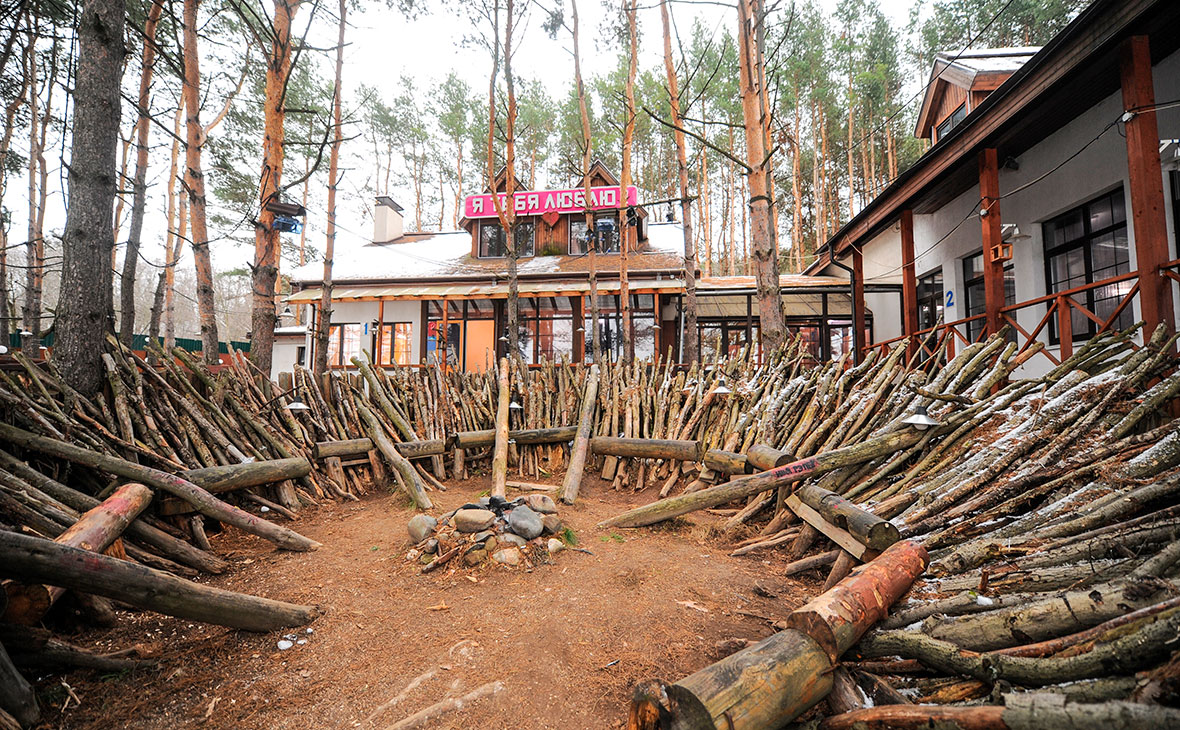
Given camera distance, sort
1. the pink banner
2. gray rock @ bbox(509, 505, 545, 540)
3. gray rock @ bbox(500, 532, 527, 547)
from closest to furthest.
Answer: gray rock @ bbox(500, 532, 527, 547) → gray rock @ bbox(509, 505, 545, 540) → the pink banner

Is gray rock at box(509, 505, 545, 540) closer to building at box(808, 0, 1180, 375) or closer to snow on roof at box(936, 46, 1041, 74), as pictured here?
building at box(808, 0, 1180, 375)

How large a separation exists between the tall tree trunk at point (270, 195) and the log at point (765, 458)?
25.5ft

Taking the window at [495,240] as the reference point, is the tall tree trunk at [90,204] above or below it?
below

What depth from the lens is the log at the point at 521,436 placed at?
6.81 metres

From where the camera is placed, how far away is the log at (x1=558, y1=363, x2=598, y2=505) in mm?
5738

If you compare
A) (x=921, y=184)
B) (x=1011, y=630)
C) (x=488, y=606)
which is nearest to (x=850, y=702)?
(x=1011, y=630)

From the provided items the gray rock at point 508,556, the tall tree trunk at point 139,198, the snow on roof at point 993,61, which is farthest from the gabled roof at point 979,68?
the tall tree trunk at point 139,198

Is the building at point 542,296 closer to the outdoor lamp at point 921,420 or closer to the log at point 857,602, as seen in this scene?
the outdoor lamp at point 921,420

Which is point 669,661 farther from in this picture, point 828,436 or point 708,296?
point 708,296

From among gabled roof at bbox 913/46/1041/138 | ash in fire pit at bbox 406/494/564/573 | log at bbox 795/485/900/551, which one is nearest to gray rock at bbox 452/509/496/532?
ash in fire pit at bbox 406/494/564/573

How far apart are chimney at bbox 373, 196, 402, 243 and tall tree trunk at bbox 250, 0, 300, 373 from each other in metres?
13.3

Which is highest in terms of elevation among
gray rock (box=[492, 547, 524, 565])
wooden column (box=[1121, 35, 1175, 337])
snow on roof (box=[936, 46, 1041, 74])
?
snow on roof (box=[936, 46, 1041, 74])

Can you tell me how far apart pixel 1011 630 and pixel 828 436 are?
3.56 metres

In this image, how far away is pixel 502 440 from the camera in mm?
6578
